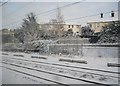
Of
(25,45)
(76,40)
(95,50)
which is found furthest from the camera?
(25,45)

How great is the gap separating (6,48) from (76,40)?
21.8 meters

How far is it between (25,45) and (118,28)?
56.4 feet

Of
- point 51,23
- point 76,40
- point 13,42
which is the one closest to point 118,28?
point 76,40

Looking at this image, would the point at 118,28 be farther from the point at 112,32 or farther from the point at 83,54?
the point at 83,54

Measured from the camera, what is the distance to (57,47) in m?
35.0

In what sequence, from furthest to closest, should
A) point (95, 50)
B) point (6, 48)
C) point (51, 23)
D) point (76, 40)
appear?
point (51, 23)
point (6, 48)
point (76, 40)
point (95, 50)

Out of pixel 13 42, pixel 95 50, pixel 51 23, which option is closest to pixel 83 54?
pixel 95 50

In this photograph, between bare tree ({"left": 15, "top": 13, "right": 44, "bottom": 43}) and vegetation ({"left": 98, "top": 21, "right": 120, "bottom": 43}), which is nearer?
vegetation ({"left": 98, "top": 21, "right": 120, "bottom": 43})

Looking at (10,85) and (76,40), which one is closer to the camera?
(10,85)

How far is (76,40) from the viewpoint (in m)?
35.9

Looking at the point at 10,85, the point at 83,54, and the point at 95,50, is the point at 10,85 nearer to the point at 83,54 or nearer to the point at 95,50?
the point at 95,50

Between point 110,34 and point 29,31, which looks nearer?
point 110,34

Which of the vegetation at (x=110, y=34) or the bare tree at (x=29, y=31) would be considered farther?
the bare tree at (x=29, y=31)

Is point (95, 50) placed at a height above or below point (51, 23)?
below
